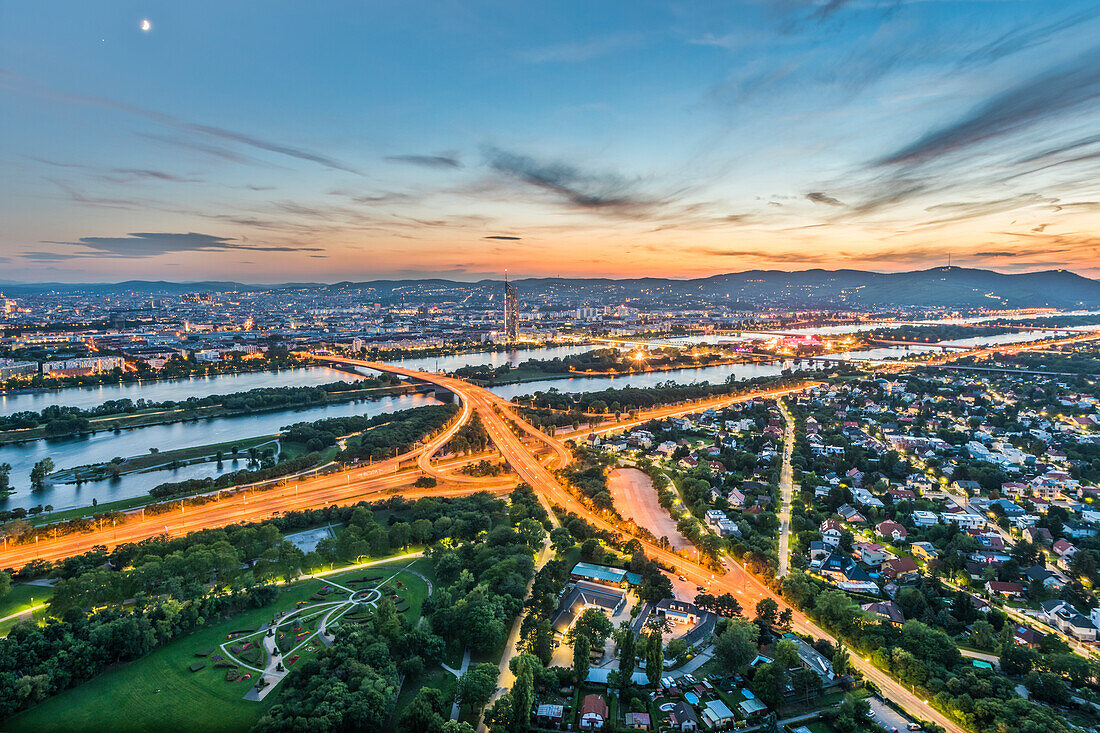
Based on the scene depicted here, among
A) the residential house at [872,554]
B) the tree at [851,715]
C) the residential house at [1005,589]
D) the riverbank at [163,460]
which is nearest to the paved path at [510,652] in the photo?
the tree at [851,715]

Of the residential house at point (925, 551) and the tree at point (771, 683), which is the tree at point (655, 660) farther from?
the residential house at point (925, 551)

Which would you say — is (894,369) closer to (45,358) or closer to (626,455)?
(626,455)

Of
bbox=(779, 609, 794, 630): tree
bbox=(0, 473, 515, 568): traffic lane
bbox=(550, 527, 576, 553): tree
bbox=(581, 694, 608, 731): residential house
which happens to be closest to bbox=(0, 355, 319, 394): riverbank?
bbox=(0, 473, 515, 568): traffic lane

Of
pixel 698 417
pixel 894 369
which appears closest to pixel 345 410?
pixel 698 417

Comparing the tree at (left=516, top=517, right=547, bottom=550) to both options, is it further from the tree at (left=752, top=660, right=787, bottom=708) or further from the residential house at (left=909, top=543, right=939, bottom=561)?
the residential house at (left=909, top=543, right=939, bottom=561)

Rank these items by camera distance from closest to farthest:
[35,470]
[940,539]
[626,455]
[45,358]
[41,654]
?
[41,654] → [940,539] → [35,470] → [626,455] → [45,358]
